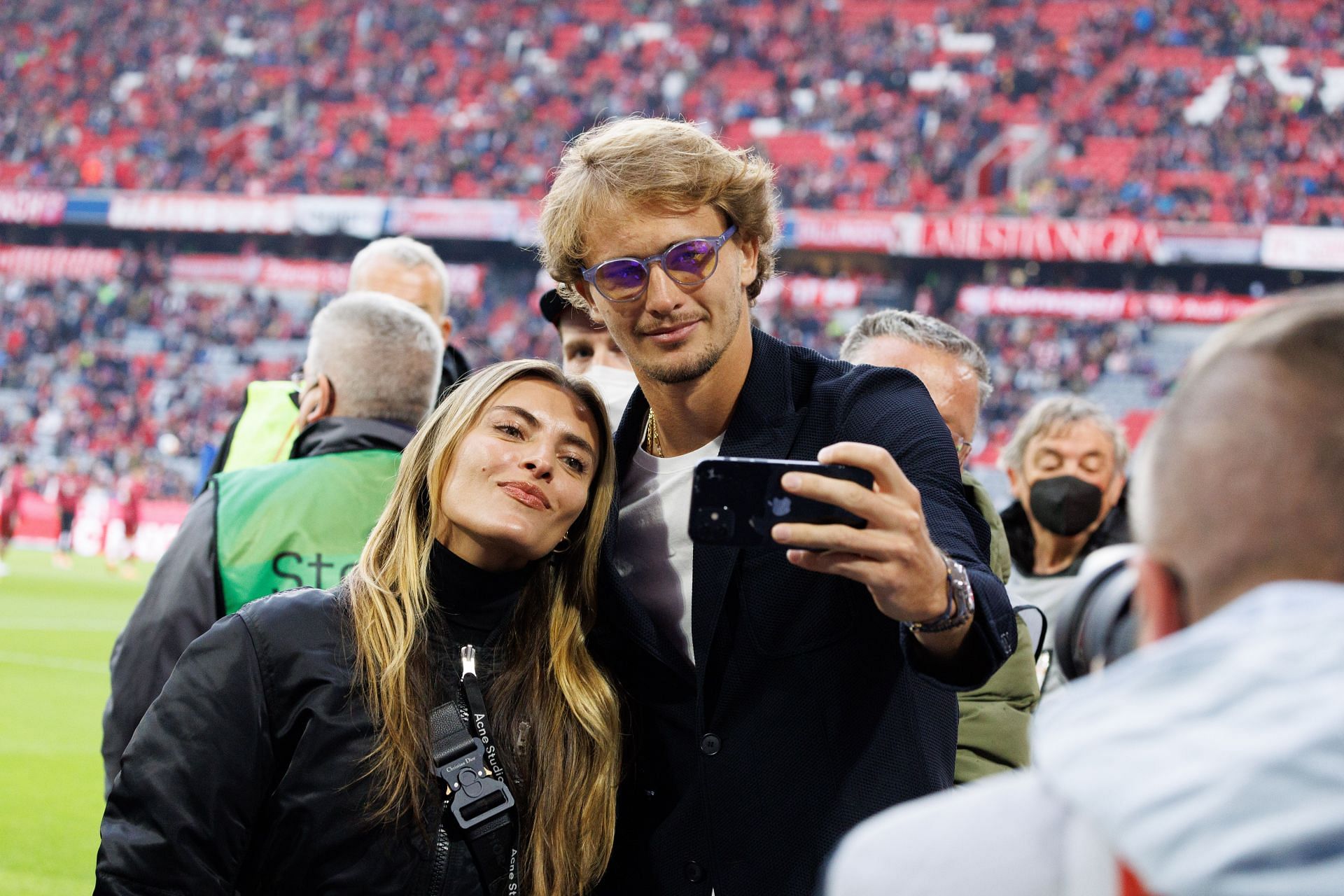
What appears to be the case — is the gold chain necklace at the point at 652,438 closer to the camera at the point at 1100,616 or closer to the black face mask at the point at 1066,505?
the camera at the point at 1100,616

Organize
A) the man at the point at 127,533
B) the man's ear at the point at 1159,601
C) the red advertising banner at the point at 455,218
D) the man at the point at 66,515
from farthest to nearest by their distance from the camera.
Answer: the red advertising banner at the point at 455,218 → the man at the point at 66,515 → the man at the point at 127,533 → the man's ear at the point at 1159,601

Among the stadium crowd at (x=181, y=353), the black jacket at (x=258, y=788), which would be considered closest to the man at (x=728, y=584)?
the black jacket at (x=258, y=788)

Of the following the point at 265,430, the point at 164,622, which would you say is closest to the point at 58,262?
the point at 265,430

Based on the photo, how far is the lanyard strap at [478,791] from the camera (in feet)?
7.11

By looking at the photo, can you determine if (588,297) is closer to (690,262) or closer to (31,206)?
(690,262)

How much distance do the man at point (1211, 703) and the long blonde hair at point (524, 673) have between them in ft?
4.54

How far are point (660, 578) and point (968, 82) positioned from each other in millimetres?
29362

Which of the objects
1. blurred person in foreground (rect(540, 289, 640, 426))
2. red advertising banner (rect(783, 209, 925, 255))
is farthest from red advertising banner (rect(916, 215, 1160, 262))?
blurred person in foreground (rect(540, 289, 640, 426))

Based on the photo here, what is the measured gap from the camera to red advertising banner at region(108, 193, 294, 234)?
30062 millimetres

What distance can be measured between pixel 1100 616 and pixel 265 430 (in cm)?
360

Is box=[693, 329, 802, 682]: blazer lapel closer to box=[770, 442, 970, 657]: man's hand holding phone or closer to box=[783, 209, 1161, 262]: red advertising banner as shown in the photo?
box=[770, 442, 970, 657]: man's hand holding phone

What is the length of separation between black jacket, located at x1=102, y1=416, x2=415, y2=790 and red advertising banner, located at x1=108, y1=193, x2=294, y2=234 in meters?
28.2

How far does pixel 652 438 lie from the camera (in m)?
2.58

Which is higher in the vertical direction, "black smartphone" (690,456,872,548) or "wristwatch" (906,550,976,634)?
"black smartphone" (690,456,872,548)
